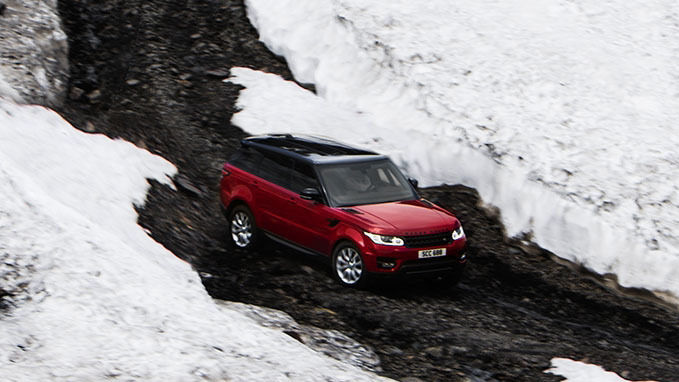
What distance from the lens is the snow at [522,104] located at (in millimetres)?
13219

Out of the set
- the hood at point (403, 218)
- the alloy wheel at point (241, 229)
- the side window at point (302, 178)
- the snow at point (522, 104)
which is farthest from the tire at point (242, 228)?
the snow at point (522, 104)

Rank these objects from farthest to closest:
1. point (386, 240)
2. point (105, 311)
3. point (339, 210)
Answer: point (339, 210)
point (386, 240)
point (105, 311)

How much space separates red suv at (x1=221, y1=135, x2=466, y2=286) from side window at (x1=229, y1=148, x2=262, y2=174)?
0.06 ft

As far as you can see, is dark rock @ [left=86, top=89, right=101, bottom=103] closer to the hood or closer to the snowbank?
the snowbank

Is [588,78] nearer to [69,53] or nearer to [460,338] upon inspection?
[460,338]

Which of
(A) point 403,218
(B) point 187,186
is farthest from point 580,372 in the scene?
(B) point 187,186

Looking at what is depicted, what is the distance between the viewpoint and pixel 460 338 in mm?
9812

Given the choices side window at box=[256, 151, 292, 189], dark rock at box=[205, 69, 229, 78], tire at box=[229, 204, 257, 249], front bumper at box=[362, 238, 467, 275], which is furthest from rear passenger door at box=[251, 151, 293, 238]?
dark rock at box=[205, 69, 229, 78]

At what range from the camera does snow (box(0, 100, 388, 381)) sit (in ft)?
23.4

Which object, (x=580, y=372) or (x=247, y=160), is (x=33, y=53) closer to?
(x=247, y=160)

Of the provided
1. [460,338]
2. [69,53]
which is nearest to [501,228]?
[460,338]

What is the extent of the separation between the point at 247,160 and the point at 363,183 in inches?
86.6

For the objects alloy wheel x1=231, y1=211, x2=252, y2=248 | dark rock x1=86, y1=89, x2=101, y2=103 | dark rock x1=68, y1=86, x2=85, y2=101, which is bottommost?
alloy wheel x1=231, y1=211, x2=252, y2=248

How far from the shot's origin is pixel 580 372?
353 inches
